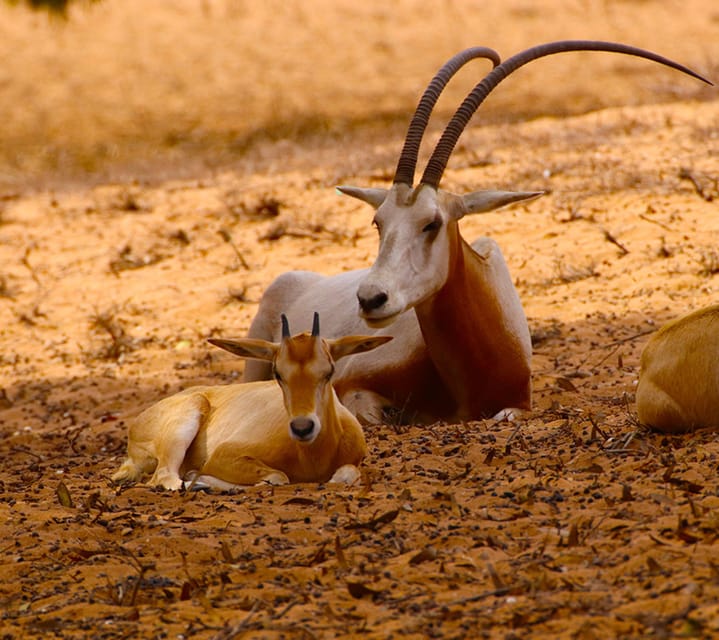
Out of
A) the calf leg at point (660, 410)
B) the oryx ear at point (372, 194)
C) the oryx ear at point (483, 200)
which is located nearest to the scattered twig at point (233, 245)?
the oryx ear at point (372, 194)

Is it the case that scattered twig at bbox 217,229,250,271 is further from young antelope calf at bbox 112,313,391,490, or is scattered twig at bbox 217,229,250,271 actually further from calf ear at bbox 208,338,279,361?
calf ear at bbox 208,338,279,361

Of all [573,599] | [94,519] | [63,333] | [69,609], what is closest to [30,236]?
[63,333]

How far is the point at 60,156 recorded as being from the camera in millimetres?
21609

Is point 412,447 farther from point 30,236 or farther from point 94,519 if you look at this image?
point 30,236

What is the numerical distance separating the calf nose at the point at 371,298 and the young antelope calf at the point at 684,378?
1327 mm

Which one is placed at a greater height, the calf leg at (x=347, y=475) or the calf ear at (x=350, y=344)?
the calf ear at (x=350, y=344)

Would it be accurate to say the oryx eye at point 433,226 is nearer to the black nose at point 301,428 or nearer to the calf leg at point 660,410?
the calf leg at point 660,410

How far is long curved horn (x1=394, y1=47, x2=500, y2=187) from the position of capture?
6.66 metres

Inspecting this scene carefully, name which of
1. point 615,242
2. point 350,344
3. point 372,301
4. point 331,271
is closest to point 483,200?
point 372,301

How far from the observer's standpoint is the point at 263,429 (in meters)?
6.10

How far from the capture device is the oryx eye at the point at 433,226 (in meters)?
6.55

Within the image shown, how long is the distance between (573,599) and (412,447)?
Answer: 98.7 inches

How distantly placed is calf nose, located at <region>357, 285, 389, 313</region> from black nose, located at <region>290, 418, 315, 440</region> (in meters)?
0.96

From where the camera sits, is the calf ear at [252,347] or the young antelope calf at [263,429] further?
the calf ear at [252,347]
